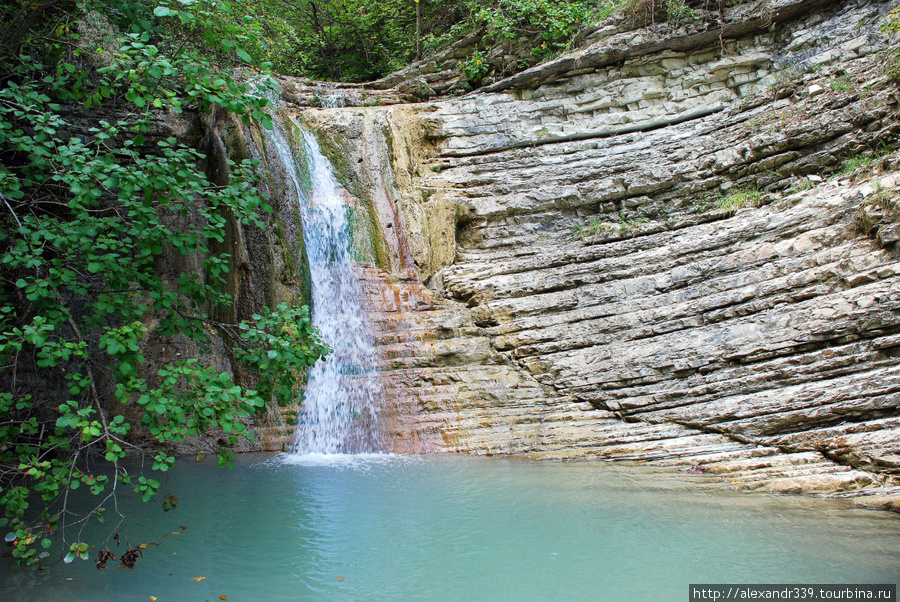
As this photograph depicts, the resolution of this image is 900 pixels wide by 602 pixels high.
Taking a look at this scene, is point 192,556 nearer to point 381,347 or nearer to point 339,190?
point 381,347

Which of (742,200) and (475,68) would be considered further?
(475,68)

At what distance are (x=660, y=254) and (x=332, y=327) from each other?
5.53 metres

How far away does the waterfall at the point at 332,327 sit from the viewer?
8602 millimetres

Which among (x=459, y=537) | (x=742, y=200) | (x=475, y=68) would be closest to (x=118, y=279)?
(x=459, y=537)

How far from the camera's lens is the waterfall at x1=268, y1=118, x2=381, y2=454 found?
8602 mm

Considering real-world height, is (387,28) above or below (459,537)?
above

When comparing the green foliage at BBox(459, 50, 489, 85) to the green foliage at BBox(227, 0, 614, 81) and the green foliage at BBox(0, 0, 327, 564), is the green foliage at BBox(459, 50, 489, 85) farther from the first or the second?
the green foliage at BBox(0, 0, 327, 564)

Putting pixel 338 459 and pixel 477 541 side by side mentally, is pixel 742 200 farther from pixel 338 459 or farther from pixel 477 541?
pixel 338 459

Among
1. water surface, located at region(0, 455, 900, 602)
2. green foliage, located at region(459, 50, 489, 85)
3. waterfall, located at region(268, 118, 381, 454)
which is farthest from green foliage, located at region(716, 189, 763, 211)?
waterfall, located at region(268, 118, 381, 454)

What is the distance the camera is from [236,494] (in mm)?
6125

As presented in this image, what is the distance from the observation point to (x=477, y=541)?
4.71 m

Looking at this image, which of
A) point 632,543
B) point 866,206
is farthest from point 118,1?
point 866,206

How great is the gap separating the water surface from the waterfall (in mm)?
1874

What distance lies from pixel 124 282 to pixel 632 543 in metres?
4.69
